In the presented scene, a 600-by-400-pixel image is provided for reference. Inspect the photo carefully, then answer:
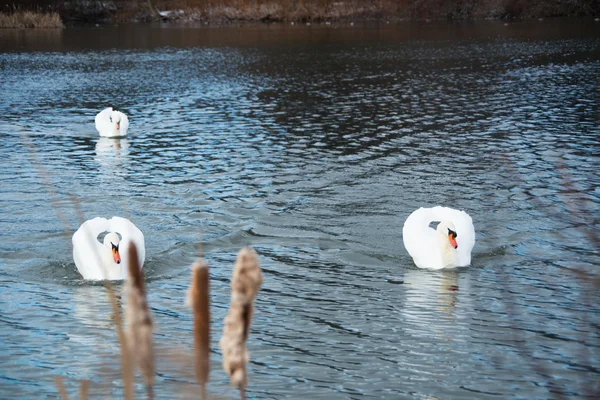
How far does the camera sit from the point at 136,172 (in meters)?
15.9

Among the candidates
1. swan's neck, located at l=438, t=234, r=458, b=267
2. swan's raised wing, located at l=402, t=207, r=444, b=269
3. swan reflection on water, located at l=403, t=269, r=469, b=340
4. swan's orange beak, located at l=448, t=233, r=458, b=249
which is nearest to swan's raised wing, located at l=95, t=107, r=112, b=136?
swan's raised wing, located at l=402, t=207, r=444, b=269

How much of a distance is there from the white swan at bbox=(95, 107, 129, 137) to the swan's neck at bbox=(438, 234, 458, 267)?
10.6 m

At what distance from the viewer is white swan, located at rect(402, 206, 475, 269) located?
10.0 metres

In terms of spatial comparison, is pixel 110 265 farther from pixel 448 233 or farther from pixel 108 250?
pixel 448 233

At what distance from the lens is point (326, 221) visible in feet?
39.5

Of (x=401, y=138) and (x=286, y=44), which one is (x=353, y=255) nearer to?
(x=401, y=138)

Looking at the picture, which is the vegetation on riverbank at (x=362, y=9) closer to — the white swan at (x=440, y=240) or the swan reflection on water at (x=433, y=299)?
the white swan at (x=440, y=240)

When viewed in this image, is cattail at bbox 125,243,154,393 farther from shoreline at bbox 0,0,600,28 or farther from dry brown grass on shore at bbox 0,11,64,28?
dry brown grass on shore at bbox 0,11,64,28

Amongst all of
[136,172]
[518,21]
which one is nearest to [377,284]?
[136,172]

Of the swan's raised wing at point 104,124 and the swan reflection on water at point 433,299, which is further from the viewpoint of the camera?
the swan's raised wing at point 104,124

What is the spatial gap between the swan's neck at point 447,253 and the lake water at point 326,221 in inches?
4.7

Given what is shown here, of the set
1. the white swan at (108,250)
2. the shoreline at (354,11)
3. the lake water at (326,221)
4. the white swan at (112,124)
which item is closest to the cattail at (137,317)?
the lake water at (326,221)

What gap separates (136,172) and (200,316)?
14.5m

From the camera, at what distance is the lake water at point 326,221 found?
24.4ft
